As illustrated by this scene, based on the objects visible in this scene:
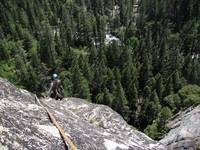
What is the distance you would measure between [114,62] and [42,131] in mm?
141115

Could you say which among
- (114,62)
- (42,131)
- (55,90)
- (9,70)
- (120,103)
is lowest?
(9,70)

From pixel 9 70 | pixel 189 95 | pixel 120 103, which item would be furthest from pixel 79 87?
pixel 9 70

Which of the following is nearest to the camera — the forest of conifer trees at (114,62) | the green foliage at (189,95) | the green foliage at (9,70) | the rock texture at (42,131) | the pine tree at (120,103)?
the rock texture at (42,131)

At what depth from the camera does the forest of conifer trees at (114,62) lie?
383 ft

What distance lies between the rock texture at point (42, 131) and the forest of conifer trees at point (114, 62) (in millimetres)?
68617

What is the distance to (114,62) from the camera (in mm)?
156375

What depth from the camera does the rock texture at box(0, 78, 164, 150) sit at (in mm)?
14508

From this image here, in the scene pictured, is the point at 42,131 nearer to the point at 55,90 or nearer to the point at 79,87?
the point at 55,90

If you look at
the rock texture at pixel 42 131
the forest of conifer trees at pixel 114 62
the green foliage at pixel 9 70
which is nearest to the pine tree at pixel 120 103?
the forest of conifer trees at pixel 114 62

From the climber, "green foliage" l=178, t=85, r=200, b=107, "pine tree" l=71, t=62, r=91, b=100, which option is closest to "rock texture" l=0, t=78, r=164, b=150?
the climber

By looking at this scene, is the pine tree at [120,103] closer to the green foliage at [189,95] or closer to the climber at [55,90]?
the green foliage at [189,95]

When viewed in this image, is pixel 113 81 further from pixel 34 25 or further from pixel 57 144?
pixel 57 144

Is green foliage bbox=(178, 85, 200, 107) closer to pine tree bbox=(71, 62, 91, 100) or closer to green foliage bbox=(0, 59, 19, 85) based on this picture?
pine tree bbox=(71, 62, 91, 100)

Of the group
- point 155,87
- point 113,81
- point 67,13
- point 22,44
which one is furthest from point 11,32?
point 155,87
